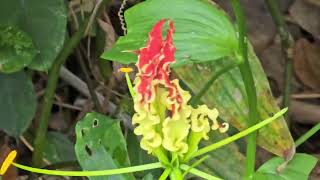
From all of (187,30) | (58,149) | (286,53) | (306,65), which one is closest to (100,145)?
(187,30)

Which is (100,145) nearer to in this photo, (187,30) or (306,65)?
(187,30)

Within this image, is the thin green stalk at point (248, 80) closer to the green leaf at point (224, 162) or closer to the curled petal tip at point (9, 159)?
the green leaf at point (224, 162)

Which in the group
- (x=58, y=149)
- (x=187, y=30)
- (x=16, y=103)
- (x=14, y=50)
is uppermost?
(x=187, y=30)

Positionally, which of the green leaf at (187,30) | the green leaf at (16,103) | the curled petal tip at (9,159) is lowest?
the green leaf at (16,103)

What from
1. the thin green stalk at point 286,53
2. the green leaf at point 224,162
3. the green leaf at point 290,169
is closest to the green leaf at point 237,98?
the green leaf at point 290,169

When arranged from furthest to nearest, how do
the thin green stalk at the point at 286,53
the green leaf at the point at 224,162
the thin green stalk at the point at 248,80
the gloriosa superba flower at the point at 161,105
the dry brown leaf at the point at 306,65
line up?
the dry brown leaf at the point at 306,65 < the thin green stalk at the point at 286,53 < the green leaf at the point at 224,162 < the thin green stalk at the point at 248,80 < the gloriosa superba flower at the point at 161,105

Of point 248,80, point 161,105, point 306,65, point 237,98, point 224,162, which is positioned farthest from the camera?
point 306,65
